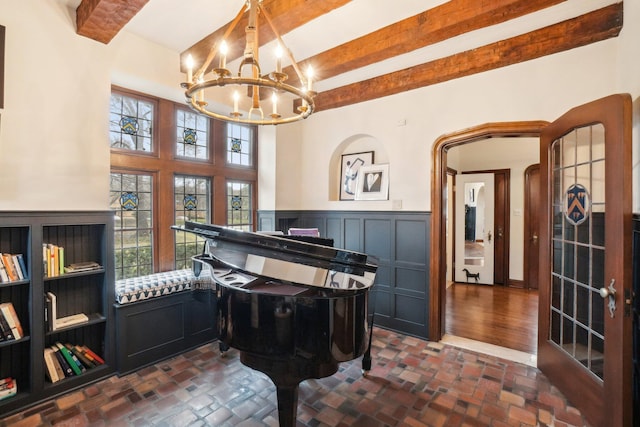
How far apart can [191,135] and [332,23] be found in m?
2.04

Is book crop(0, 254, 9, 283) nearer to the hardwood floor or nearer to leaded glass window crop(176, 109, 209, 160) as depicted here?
leaded glass window crop(176, 109, 209, 160)

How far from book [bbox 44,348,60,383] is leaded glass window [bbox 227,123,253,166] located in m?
2.59

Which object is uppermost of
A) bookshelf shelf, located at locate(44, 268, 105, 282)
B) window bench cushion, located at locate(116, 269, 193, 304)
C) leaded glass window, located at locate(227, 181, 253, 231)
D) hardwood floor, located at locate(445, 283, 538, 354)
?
leaded glass window, located at locate(227, 181, 253, 231)

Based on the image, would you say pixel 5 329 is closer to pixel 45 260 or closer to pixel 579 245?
pixel 45 260

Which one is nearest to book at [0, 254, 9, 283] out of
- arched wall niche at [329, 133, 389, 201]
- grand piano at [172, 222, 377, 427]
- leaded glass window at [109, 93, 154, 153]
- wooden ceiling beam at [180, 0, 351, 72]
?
leaded glass window at [109, 93, 154, 153]

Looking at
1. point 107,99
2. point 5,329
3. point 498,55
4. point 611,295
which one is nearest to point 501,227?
point 498,55

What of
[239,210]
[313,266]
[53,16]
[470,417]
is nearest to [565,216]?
[470,417]

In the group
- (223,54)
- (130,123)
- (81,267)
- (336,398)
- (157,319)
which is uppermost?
(130,123)

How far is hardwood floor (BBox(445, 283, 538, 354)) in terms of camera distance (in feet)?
11.2

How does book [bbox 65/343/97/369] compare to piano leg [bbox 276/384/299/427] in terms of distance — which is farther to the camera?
book [bbox 65/343/97/369]

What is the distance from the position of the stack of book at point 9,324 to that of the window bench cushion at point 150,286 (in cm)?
62

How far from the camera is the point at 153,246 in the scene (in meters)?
3.28

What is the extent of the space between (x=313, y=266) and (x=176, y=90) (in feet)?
8.12

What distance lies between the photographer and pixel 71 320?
8.13ft
